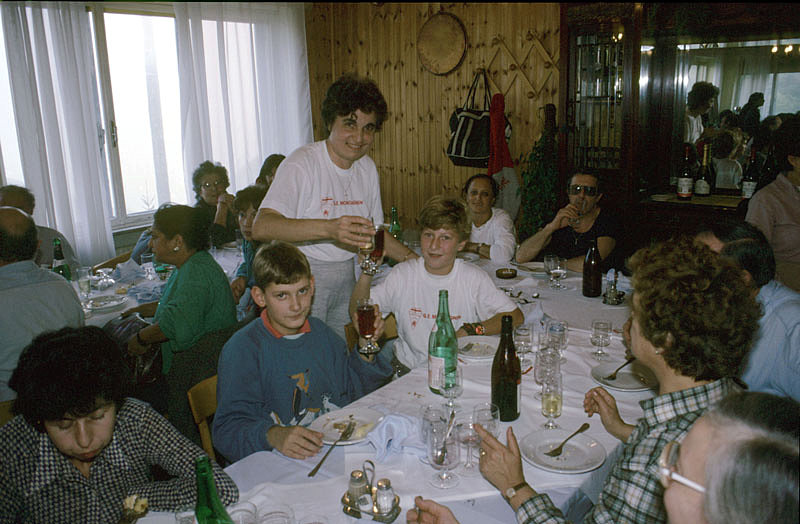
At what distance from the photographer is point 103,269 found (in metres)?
4.08

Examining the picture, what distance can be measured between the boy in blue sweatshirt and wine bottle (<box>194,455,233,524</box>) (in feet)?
1.50

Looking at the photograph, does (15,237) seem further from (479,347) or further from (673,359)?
(673,359)

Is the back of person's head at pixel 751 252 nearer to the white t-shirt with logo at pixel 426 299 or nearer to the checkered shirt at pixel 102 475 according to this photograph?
the white t-shirt with logo at pixel 426 299

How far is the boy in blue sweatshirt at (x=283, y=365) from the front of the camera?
1.90m

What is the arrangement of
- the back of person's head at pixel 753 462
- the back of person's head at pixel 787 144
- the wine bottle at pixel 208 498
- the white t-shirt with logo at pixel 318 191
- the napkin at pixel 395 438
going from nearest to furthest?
the back of person's head at pixel 753 462 < the wine bottle at pixel 208 498 < the napkin at pixel 395 438 < the white t-shirt with logo at pixel 318 191 < the back of person's head at pixel 787 144

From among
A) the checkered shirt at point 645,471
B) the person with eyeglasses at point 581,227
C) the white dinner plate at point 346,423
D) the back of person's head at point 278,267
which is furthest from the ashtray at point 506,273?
the checkered shirt at point 645,471

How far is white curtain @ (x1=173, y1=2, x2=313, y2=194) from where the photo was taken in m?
5.91

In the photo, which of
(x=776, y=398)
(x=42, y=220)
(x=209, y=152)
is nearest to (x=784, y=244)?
(x=776, y=398)

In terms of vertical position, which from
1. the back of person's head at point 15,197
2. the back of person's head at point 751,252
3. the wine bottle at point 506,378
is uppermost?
the back of person's head at point 15,197

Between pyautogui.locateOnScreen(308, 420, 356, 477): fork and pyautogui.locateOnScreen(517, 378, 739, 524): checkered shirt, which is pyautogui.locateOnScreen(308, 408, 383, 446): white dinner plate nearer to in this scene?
pyautogui.locateOnScreen(308, 420, 356, 477): fork

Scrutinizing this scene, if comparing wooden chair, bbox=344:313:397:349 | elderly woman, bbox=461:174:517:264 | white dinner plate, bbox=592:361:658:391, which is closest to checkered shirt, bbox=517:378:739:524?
white dinner plate, bbox=592:361:658:391

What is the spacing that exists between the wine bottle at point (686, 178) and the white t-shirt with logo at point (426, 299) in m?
3.19

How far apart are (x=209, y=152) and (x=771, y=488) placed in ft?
20.1

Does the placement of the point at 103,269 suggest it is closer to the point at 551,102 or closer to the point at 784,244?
the point at 551,102
